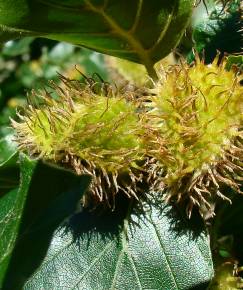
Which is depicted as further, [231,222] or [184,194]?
[231,222]

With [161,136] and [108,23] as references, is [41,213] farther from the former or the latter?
[108,23]

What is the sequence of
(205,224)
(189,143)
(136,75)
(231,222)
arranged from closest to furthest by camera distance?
(189,143), (205,224), (231,222), (136,75)

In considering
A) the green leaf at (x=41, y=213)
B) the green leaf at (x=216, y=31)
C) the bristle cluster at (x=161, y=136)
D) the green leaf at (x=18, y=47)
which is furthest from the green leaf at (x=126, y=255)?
the green leaf at (x=18, y=47)

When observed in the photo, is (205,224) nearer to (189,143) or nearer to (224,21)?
(189,143)

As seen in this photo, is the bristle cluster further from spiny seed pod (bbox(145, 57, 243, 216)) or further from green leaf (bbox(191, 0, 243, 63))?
green leaf (bbox(191, 0, 243, 63))

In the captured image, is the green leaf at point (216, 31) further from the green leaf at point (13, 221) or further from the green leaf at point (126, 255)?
the green leaf at point (13, 221)

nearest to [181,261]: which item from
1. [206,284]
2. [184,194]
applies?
[206,284]
